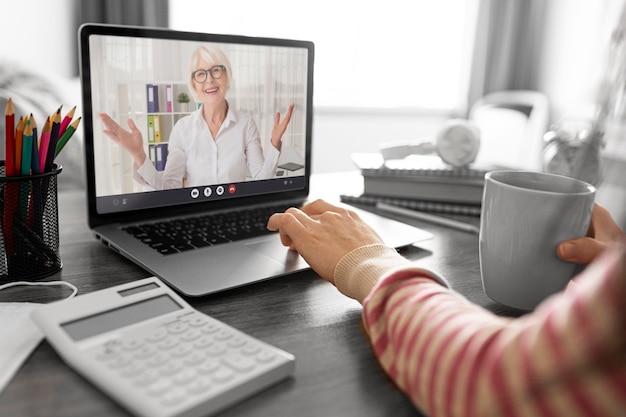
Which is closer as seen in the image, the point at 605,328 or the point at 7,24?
the point at 605,328

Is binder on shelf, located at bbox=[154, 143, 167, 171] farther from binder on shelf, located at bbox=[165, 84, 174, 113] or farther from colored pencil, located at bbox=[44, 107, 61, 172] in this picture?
colored pencil, located at bbox=[44, 107, 61, 172]

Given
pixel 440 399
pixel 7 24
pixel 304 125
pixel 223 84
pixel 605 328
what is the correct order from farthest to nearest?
pixel 7 24 < pixel 304 125 < pixel 223 84 < pixel 440 399 < pixel 605 328

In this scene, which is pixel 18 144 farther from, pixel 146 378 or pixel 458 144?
pixel 458 144

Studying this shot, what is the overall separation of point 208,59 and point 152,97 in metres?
0.12

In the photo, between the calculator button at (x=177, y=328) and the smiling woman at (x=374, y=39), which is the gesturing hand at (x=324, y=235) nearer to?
the calculator button at (x=177, y=328)

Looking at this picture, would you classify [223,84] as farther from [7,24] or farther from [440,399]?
[7,24]

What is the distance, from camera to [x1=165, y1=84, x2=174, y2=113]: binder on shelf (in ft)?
2.67

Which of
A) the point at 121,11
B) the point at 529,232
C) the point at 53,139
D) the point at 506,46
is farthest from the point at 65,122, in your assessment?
the point at 506,46

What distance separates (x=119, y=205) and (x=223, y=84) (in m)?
0.25

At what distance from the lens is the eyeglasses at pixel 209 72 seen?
2.78ft

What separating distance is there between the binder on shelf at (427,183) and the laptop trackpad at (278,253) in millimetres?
355

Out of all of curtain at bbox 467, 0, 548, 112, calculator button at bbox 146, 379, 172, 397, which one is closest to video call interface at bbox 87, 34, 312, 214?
calculator button at bbox 146, 379, 172, 397

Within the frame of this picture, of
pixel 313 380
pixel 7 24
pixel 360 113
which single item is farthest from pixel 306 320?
pixel 360 113

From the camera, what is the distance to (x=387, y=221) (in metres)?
0.94
